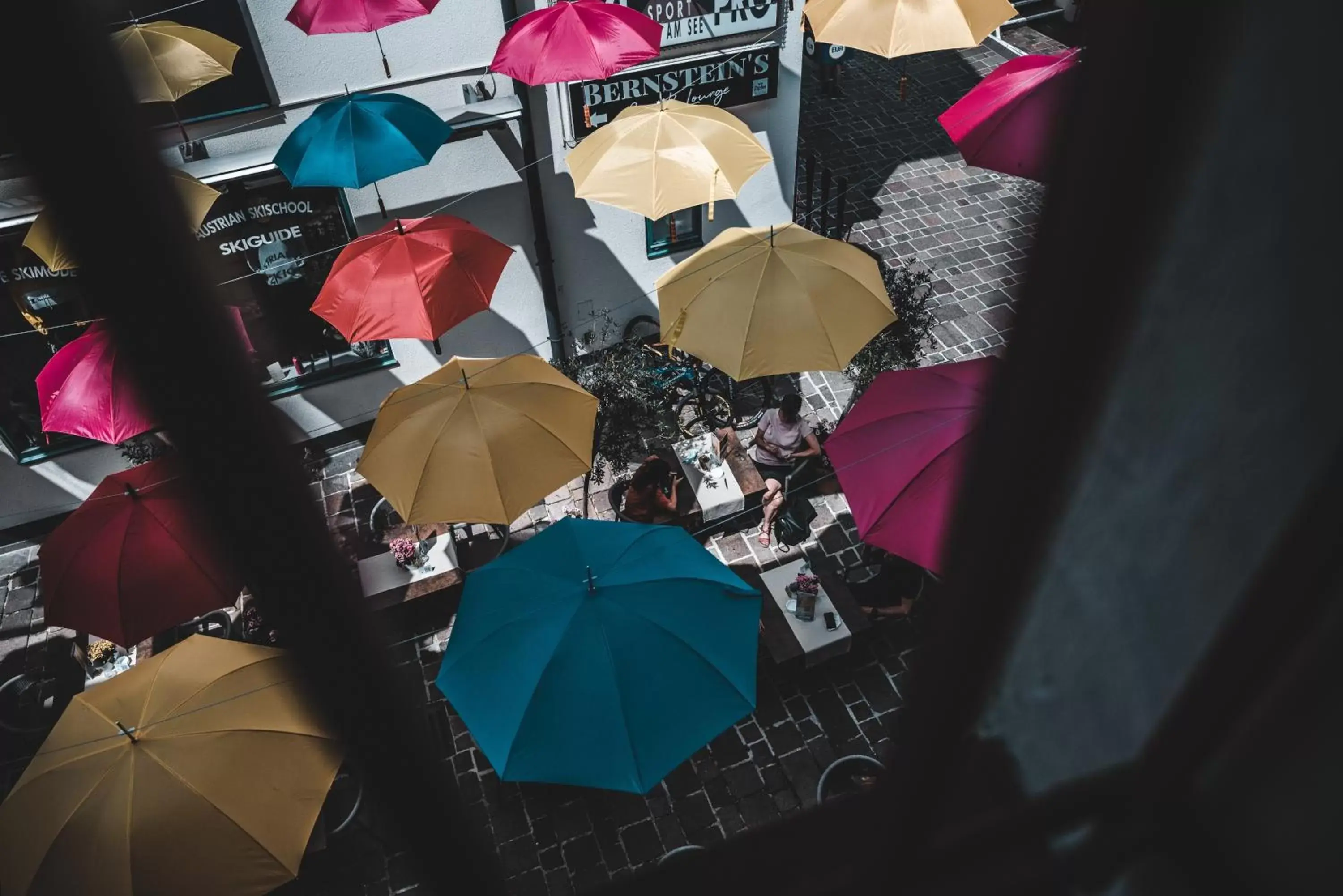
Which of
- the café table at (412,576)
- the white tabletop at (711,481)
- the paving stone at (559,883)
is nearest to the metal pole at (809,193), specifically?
the white tabletop at (711,481)

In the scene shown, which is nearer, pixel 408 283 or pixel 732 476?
pixel 408 283

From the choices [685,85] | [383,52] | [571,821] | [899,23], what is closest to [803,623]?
[571,821]

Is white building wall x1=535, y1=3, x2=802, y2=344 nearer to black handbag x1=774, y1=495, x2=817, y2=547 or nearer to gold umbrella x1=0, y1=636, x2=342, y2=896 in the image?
black handbag x1=774, y1=495, x2=817, y2=547

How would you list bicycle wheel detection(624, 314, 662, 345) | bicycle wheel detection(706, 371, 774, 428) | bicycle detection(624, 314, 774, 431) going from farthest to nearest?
bicycle wheel detection(624, 314, 662, 345) → bicycle wheel detection(706, 371, 774, 428) → bicycle detection(624, 314, 774, 431)

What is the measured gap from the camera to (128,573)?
7.00m

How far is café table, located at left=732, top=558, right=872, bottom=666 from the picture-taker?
7934mm

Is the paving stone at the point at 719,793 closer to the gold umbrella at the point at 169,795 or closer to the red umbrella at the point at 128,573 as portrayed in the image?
the gold umbrella at the point at 169,795

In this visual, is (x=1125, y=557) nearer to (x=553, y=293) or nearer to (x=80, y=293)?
(x=80, y=293)

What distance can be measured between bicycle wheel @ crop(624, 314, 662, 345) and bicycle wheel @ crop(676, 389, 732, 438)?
1.29 m

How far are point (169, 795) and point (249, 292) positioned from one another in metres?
5.84

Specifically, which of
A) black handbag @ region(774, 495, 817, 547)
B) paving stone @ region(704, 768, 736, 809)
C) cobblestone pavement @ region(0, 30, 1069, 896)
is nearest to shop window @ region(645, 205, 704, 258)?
cobblestone pavement @ region(0, 30, 1069, 896)

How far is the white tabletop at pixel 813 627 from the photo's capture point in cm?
792

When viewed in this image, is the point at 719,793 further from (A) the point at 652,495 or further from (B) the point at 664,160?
(B) the point at 664,160

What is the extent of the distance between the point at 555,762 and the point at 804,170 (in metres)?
11.4
